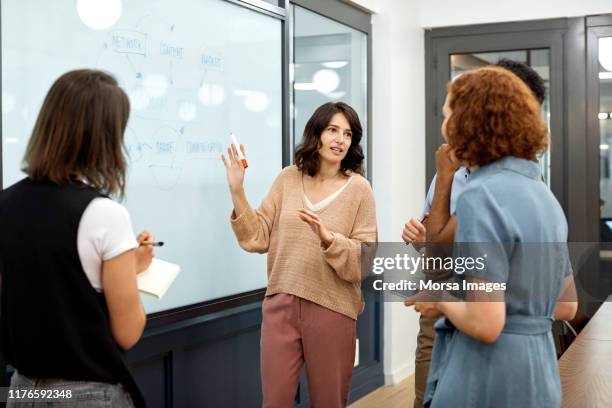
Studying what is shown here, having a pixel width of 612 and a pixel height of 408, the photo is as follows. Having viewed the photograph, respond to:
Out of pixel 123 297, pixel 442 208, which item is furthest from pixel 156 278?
pixel 442 208

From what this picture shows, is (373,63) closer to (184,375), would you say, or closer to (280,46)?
(280,46)

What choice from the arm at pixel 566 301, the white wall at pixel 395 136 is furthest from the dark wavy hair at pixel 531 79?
the white wall at pixel 395 136

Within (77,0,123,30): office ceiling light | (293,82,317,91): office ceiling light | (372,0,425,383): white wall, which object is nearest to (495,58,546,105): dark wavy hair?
(77,0,123,30): office ceiling light

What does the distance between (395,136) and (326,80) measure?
2.48ft

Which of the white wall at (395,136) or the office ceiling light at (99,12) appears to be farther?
the white wall at (395,136)

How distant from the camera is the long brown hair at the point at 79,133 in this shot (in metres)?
1.54

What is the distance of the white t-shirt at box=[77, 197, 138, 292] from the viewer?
1.52 meters

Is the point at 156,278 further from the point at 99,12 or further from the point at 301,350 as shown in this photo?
the point at 301,350

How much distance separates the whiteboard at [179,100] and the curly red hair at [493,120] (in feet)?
4.43

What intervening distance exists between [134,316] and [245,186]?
1.90 meters

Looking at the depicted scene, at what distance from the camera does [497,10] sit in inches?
203

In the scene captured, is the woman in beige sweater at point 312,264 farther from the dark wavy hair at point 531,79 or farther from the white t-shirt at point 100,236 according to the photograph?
the white t-shirt at point 100,236

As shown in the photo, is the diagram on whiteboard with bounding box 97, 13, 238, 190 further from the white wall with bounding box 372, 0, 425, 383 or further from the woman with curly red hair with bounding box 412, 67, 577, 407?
the white wall with bounding box 372, 0, 425, 383

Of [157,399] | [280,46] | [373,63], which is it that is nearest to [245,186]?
[280,46]
